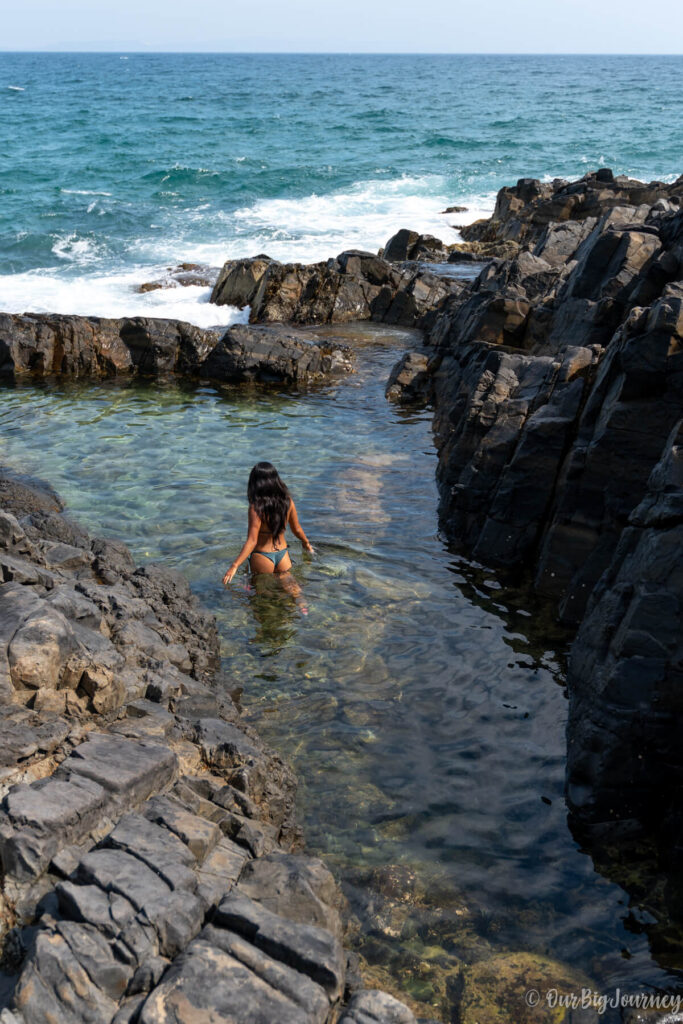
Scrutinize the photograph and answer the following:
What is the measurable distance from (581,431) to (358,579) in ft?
11.1

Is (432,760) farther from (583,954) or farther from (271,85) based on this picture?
(271,85)

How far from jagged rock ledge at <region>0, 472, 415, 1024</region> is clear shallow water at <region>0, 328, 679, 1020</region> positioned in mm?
743

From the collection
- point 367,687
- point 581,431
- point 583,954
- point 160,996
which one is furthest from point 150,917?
point 581,431

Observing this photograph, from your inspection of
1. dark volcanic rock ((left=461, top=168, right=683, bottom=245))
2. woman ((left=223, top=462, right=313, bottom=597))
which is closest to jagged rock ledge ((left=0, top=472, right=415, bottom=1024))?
woman ((left=223, top=462, right=313, bottom=597))

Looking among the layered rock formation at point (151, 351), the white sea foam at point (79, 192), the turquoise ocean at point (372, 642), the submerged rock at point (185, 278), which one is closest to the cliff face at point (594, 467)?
the turquoise ocean at point (372, 642)

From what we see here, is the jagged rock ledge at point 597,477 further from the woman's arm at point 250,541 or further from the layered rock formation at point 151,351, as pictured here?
the woman's arm at point 250,541

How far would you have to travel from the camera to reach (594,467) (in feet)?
31.6

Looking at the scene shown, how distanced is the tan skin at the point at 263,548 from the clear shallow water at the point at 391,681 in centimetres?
28

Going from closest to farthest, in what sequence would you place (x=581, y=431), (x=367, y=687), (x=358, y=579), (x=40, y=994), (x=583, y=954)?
(x=40, y=994) → (x=583, y=954) → (x=367, y=687) → (x=581, y=431) → (x=358, y=579)

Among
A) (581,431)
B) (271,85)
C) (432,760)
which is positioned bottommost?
(432,760)

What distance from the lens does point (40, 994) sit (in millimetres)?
3963

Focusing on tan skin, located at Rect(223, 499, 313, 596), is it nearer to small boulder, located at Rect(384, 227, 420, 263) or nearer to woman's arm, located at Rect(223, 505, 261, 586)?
woman's arm, located at Rect(223, 505, 261, 586)

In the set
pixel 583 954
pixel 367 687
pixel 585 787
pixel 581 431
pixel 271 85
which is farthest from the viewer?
pixel 271 85

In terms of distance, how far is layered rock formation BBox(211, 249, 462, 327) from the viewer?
2559 cm
